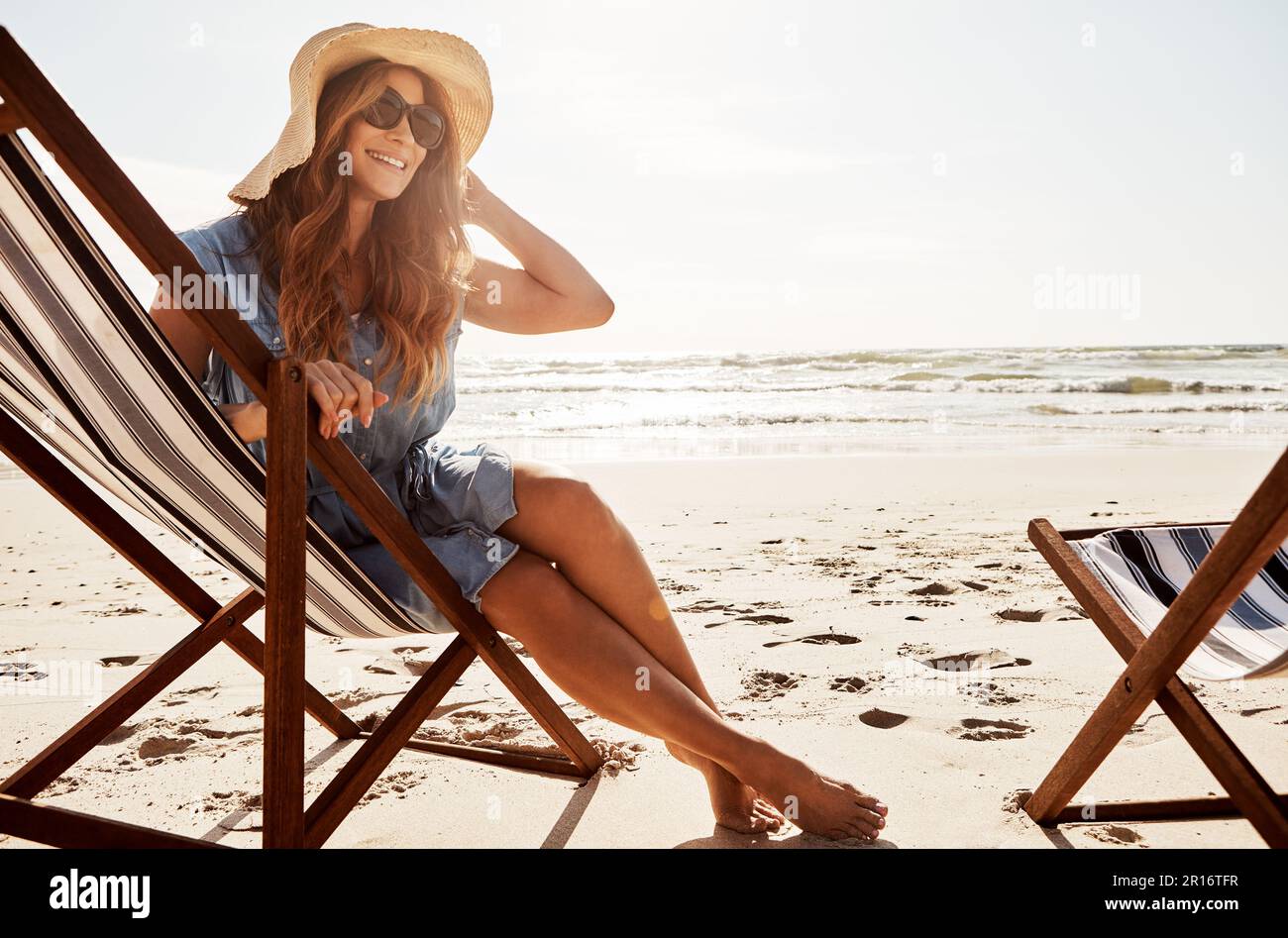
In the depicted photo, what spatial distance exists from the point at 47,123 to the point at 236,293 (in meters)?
0.82

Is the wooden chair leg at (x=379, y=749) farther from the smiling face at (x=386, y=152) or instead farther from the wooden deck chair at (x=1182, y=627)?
the wooden deck chair at (x=1182, y=627)

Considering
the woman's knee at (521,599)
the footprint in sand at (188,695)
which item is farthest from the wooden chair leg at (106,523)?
the footprint in sand at (188,695)

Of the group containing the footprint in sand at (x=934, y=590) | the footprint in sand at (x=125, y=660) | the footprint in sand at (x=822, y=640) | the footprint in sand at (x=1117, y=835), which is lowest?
the footprint in sand at (x=125, y=660)

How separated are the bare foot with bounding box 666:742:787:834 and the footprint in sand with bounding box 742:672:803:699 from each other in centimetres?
79

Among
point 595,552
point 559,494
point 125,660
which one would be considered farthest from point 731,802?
point 125,660

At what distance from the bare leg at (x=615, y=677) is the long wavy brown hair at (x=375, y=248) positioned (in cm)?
53

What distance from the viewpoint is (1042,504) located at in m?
6.23

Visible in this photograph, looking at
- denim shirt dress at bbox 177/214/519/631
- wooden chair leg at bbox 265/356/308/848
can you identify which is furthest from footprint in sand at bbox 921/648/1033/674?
wooden chair leg at bbox 265/356/308/848

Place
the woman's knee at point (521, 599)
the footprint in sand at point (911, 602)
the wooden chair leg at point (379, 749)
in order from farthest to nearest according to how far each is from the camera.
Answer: the footprint in sand at point (911, 602), the woman's knee at point (521, 599), the wooden chair leg at point (379, 749)

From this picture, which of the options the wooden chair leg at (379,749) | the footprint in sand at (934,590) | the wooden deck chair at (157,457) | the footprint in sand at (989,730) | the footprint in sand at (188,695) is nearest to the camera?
the wooden deck chair at (157,457)

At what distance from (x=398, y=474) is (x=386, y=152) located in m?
0.71

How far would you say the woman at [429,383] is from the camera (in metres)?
1.86

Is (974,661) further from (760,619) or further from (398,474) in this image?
(398,474)

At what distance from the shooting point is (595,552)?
1.92 metres
